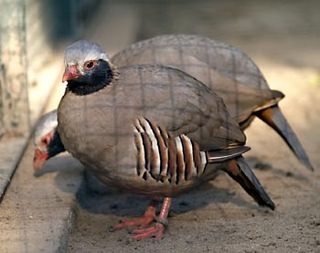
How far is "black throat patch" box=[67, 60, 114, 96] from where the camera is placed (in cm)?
438

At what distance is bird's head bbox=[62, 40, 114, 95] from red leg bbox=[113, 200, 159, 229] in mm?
789

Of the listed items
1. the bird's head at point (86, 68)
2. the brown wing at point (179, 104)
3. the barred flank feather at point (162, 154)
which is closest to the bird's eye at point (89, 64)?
the bird's head at point (86, 68)

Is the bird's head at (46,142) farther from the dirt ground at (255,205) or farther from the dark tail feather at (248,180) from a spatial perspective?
the dark tail feather at (248,180)

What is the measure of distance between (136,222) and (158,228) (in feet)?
0.62

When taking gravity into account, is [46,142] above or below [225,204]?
above

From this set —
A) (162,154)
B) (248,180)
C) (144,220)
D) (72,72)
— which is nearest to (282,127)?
(248,180)

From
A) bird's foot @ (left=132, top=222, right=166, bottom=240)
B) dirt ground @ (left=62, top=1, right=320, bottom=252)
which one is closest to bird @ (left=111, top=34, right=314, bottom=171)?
dirt ground @ (left=62, top=1, right=320, bottom=252)

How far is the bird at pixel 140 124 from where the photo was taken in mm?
4270

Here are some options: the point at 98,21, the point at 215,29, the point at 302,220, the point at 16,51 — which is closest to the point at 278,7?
the point at 215,29

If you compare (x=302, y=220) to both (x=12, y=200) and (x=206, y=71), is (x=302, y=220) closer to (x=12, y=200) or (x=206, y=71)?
(x=206, y=71)

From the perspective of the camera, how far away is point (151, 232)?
4.63 metres

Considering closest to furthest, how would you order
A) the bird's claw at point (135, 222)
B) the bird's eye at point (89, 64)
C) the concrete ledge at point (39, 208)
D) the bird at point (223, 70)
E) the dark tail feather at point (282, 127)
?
the concrete ledge at point (39, 208) → the bird's eye at point (89, 64) → the bird's claw at point (135, 222) → the bird at point (223, 70) → the dark tail feather at point (282, 127)

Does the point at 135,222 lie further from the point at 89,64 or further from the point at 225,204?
the point at 89,64

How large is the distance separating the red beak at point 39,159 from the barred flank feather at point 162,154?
3.43 ft
